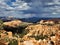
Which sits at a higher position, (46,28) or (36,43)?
(36,43)

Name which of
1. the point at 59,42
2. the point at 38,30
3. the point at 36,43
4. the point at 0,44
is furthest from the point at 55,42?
the point at 38,30

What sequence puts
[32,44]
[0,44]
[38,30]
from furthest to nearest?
[38,30], [32,44], [0,44]

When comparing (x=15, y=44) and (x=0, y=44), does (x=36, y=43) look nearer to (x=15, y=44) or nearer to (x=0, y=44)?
(x=15, y=44)

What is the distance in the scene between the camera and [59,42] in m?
20.6

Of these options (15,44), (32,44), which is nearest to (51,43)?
(32,44)

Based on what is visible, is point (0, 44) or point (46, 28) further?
point (46, 28)

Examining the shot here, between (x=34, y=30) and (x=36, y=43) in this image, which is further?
(x=34, y=30)

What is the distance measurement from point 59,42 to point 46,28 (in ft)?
52.7

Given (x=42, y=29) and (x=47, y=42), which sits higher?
(x=47, y=42)

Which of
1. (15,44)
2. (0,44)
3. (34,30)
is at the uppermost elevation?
(0,44)

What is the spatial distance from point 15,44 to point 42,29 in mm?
15234

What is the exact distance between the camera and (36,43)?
69.6ft

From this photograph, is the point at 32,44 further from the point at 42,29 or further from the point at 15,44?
the point at 42,29

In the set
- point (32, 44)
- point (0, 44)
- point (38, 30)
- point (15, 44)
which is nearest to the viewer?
point (0, 44)
